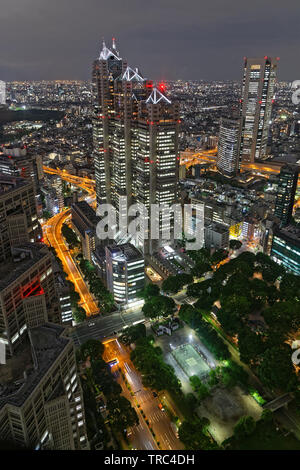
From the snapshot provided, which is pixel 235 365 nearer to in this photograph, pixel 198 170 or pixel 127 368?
pixel 127 368

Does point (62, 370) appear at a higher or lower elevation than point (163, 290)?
higher

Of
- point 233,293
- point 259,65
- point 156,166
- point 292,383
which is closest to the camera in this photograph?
point 292,383

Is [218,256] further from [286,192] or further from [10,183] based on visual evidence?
[10,183]

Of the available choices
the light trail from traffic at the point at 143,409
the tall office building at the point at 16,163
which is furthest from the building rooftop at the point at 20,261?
the tall office building at the point at 16,163

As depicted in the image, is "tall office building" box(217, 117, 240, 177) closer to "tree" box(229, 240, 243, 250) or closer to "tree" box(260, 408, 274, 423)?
"tree" box(229, 240, 243, 250)

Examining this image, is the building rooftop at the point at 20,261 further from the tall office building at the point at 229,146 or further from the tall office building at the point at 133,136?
the tall office building at the point at 229,146
